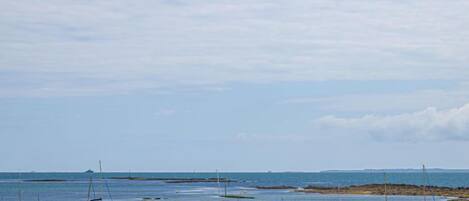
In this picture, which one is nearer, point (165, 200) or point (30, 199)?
point (165, 200)

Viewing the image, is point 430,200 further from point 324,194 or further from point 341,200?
point 324,194

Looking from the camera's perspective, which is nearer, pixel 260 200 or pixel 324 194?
pixel 260 200

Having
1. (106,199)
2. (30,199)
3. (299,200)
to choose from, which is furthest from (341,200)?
(30,199)

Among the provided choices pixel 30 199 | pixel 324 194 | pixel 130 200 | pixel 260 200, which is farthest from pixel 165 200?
pixel 324 194

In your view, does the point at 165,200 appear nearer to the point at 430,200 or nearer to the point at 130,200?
the point at 130,200

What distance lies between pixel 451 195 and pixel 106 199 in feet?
137

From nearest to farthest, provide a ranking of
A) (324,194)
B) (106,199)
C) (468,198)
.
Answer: (468,198)
(106,199)
(324,194)

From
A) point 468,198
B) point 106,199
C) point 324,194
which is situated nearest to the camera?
point 468,198

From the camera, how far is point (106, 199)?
102625mm

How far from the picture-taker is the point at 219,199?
9694 centimetres

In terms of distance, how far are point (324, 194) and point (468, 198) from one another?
23.8m

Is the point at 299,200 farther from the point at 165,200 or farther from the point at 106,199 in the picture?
the point at 106,199

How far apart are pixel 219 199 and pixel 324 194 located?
2112cm

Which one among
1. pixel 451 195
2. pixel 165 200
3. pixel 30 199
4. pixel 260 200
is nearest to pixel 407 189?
pixel 451 195
